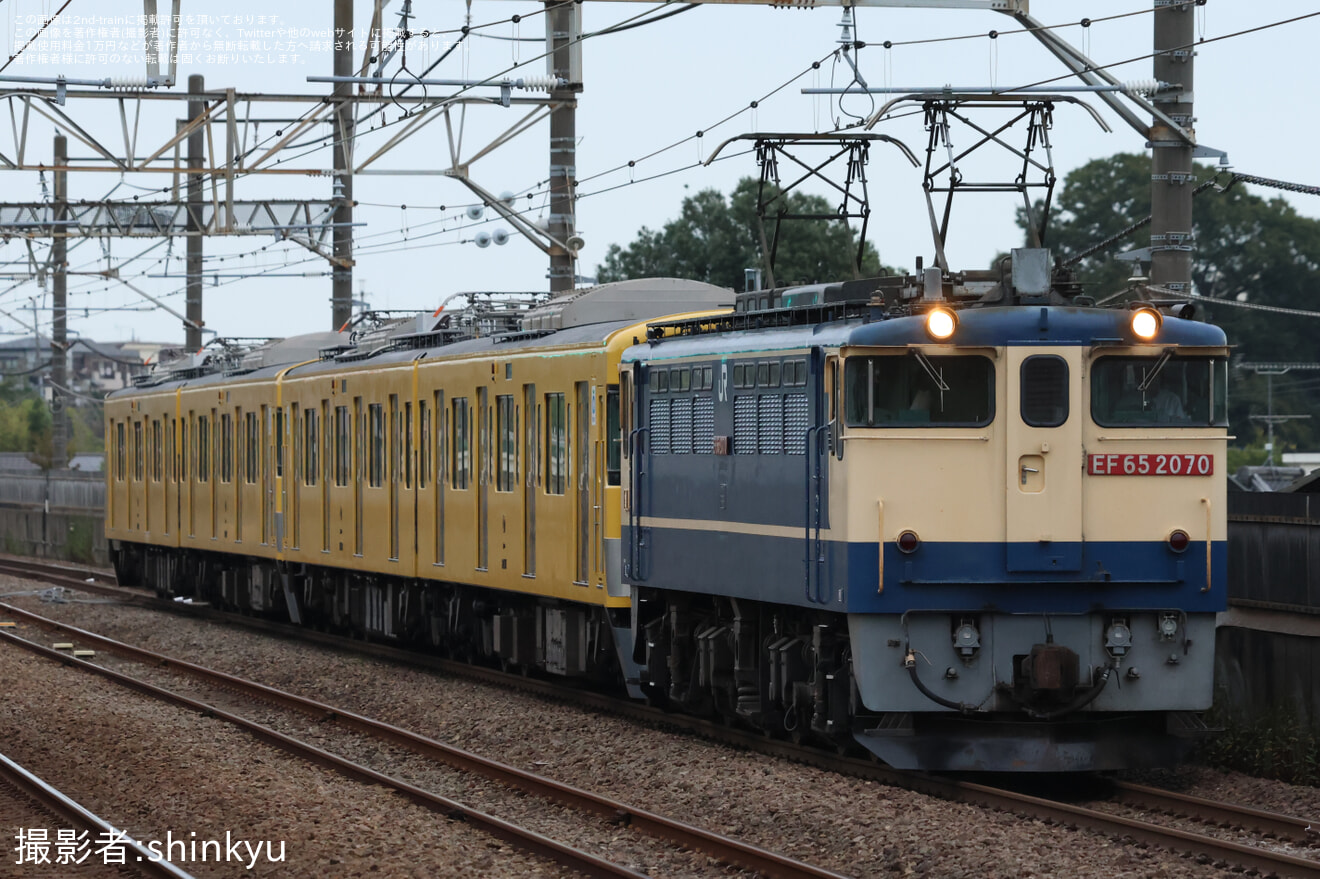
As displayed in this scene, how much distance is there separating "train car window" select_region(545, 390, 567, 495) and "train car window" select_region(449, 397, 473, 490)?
2.32m

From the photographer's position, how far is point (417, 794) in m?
13.9

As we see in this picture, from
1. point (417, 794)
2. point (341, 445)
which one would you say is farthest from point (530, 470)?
point (341, 445)

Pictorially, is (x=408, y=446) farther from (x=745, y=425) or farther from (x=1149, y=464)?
(x=1149, y=464)

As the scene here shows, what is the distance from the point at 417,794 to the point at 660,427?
420cm

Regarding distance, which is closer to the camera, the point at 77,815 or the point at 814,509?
the point at 77,815

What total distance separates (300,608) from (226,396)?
164 inches

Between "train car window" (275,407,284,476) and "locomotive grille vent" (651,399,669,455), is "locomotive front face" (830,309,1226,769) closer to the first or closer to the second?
"locomotive grille vent" (651,399,669,455)

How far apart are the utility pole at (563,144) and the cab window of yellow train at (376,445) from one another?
2513mm

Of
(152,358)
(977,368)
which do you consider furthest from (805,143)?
(152,358)

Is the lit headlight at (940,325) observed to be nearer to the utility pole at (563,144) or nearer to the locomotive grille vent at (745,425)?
the locomotive grille vent at (745,425)

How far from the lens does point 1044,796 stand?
1349cm

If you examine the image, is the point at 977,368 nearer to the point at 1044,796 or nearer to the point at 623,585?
the point at 1044,796

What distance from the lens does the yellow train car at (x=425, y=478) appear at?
19078 millimetres

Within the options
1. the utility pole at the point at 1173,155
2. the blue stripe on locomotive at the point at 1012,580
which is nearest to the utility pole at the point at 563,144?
the utility pole at the point at 1173,155
